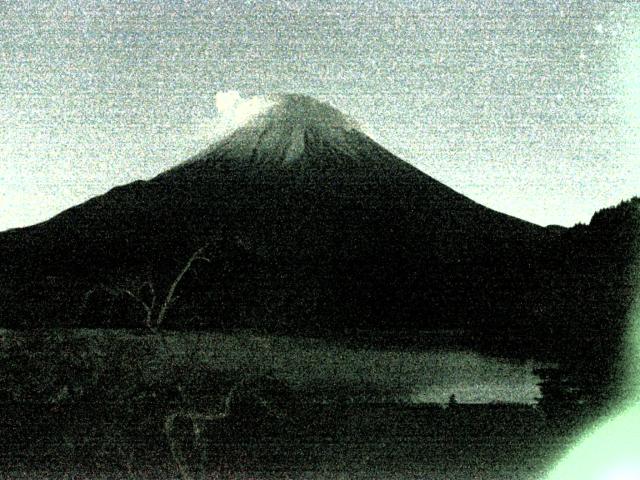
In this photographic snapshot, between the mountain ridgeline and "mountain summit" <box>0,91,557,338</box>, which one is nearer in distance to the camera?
the mountain ridgeline

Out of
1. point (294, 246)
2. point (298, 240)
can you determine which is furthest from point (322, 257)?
point (298, 240)

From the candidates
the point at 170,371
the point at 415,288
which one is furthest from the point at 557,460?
the point at 415,288

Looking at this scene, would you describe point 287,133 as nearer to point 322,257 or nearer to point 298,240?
point 298,240

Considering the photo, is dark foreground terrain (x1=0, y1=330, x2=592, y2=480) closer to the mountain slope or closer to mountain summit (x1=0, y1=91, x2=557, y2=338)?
the mountain slope

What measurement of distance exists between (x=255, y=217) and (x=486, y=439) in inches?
1668

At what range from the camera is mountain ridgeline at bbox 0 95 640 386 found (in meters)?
7.86

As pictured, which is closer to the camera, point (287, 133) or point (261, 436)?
point (261, 436)

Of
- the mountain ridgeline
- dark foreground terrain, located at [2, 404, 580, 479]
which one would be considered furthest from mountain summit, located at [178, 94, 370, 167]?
dark foreground terrain, located at [2, 404, 580, 479]

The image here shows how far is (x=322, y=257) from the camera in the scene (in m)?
35.4

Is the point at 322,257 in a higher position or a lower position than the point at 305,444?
higher

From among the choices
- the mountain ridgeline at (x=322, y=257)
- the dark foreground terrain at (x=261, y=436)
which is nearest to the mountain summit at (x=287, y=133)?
the mountain ridgeline at (x=322, y=257)

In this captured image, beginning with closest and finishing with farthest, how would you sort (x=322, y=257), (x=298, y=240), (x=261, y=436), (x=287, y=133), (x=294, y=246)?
1. (x=261, y=436)
2. (x=322, y=257)
3. (x=294, y=246)
4. (x=298, y=240)
5. (x=287, y=133)

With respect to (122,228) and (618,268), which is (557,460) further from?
(122,228)

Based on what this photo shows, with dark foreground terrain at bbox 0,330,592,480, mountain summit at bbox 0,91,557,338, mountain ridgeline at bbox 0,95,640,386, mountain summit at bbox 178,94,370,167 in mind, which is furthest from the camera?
mountain summit at bbox 178,94,370,167
